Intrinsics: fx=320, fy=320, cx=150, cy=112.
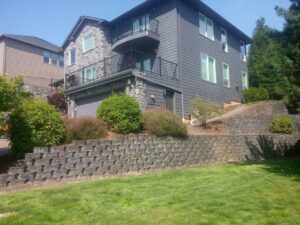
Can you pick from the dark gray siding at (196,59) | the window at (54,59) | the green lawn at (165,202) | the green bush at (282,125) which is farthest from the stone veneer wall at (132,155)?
the window at (54,59)

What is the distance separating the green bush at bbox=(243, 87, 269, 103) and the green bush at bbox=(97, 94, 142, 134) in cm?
1527

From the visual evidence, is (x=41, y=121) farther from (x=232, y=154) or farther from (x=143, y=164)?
(x=232, y=154)

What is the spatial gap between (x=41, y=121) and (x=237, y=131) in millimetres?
11382

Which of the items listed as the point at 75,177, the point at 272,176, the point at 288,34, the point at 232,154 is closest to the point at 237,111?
the point at 232,154

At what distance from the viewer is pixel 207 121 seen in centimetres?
1869

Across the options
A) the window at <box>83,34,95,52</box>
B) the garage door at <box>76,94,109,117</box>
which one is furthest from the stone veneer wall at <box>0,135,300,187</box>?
the window at <box>83,34,95,52</box>

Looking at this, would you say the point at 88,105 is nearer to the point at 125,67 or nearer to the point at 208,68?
the point at 125,67

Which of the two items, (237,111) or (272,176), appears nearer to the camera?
(272,176)

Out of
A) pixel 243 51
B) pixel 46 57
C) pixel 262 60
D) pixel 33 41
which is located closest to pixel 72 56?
pixel 46 57

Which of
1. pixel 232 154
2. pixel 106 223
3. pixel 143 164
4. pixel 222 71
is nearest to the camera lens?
pixel 106 223

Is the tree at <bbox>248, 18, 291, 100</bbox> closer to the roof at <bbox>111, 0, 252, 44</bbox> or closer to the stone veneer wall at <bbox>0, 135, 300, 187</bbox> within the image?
the roof at <bbox>111, 0, 252, 44</bbox>

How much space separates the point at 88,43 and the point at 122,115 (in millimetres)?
16200

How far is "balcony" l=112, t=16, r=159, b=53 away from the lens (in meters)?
21.4

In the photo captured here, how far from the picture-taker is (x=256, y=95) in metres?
25.7
